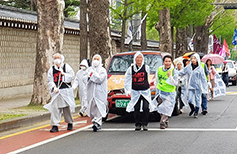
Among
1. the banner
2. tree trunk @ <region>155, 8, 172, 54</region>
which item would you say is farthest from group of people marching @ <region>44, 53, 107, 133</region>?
tree trunk @ <region>155, 8, 172, 54</region>

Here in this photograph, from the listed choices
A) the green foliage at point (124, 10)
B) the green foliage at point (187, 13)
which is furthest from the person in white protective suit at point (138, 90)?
the green foliage at point (187, 13)

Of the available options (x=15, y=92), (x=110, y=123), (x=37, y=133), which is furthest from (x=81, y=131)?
(x=15, y=92)

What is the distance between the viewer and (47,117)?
14.3m

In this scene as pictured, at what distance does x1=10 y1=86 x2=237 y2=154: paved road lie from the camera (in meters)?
9.00

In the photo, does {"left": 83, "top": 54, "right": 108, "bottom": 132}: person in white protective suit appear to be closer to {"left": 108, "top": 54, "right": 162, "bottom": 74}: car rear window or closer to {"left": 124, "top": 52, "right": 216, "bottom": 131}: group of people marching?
{"left": 124, "top": 52, "right": 216, "bottom": 131}: group of people marching

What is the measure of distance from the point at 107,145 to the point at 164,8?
21.5m

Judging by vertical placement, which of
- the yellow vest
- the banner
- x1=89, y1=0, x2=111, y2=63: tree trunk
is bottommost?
the banner

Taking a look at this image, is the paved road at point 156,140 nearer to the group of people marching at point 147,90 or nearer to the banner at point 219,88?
the group of people marching at point 147,90

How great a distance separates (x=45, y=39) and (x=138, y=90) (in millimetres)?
5724

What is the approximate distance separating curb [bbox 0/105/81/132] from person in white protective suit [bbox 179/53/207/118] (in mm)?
4031

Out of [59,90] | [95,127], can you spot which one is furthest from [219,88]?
[59,90]

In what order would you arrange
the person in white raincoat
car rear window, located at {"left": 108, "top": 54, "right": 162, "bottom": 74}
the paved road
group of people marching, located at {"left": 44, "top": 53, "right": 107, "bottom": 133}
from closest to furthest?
the paved road
group of people marching, located at {"left": 44, "top": 53, "right": 107, "bottom": 133}
car rear window, located at {"left": 108, "top": 54, "right": 162, "bottom": 74}
the person in white raincoat

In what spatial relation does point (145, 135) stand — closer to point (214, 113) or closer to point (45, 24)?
point (214, 113)

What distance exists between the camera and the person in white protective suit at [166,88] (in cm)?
1213
